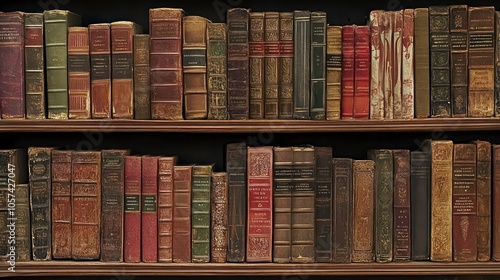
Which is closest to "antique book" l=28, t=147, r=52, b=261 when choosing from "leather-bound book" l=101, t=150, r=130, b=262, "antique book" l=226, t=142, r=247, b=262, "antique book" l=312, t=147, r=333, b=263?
"leather-bound book" l=101, t=150, r=130, b=262

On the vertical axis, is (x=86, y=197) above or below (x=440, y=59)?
below

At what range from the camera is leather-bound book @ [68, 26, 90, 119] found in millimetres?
1505

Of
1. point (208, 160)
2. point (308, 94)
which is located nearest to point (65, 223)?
point (208, 160)

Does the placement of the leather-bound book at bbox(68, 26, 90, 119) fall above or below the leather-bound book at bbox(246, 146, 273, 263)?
above

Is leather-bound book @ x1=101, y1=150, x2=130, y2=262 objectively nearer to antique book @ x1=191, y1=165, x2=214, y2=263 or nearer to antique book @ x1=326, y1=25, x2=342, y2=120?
antique book @ x1=191, y1=165, x2=214, y2=263

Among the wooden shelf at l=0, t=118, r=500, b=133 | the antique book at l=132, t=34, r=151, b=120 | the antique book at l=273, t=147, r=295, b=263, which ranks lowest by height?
the antique book at l=273, t=147, r=295, b=263

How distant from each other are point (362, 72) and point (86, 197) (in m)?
0.83

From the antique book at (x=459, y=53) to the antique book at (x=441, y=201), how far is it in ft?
0.45

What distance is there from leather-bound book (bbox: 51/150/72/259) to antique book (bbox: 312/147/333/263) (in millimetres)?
680

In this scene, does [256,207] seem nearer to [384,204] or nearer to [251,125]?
[251,125]

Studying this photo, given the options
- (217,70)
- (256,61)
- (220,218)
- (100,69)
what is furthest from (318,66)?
(100,69)

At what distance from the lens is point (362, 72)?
1.49 metres

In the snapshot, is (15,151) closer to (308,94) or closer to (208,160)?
(208,160)

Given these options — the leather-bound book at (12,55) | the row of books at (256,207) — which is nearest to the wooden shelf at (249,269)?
the row of books at (256,207)
